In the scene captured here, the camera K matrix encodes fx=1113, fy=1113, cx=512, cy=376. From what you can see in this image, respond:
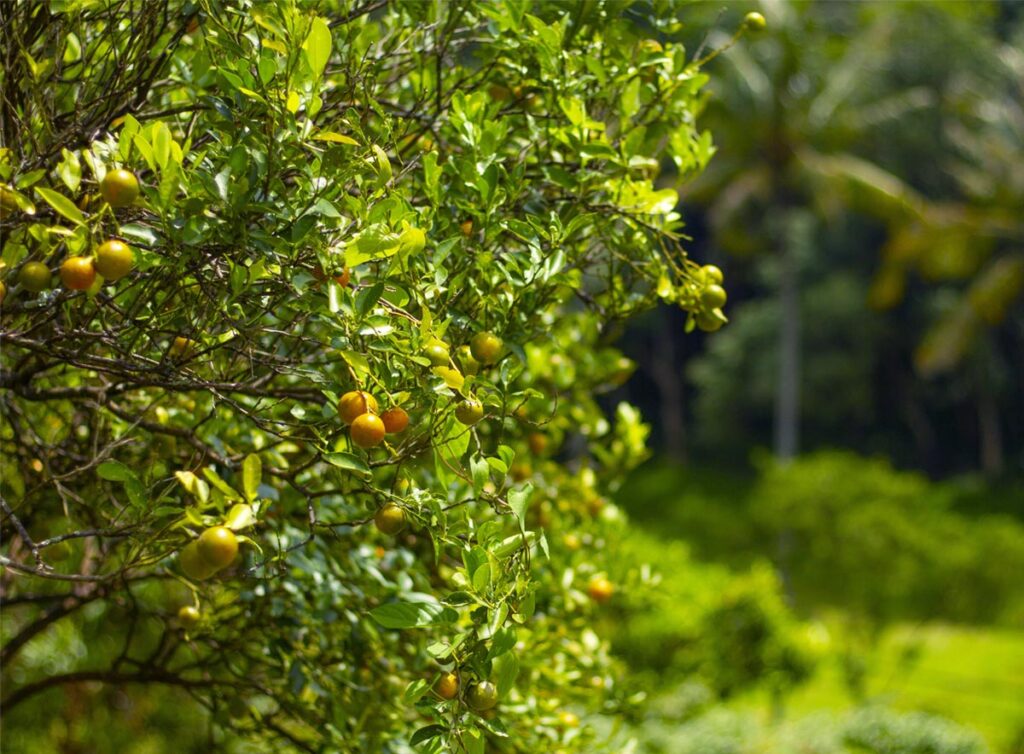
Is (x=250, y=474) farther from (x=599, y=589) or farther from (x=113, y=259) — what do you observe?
(x=599, y=589)

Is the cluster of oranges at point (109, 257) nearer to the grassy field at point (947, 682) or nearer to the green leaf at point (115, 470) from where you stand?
the green leaf at point (115, 470)

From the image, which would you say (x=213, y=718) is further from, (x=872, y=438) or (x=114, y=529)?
(x=872, y=438)

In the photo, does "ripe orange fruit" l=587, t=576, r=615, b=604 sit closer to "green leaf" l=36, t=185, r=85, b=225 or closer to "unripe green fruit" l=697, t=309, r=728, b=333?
"unripe green fruit" l=697, t=309, r=728, b=333

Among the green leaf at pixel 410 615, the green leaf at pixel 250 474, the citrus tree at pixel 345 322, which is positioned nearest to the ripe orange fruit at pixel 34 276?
the citrus tree at pixel 345 322

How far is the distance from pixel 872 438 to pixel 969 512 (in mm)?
7364

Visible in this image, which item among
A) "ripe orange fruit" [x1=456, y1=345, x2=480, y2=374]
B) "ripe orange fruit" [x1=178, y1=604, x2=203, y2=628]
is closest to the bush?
"ripe orange fruit" [x1=178, y1=604, x2=203, y2=628]

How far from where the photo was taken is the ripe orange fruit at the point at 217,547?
4.55 ft

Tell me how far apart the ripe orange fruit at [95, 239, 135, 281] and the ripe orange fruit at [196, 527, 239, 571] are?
37cm

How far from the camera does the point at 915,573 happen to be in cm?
1149

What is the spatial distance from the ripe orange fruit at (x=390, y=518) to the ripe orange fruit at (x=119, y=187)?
21.5 inches

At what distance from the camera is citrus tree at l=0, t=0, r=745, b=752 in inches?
60.4

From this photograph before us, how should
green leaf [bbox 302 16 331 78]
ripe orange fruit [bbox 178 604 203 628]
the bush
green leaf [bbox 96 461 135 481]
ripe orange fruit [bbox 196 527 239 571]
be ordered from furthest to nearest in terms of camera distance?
the bush < ripe orange fruit [bbox 178 604 203 628] < green leaf [bbox 96 461 135 481] < green leaf [bbox 302 16 331 78] < ripe orange fruit [bbox 196 527 239 571]

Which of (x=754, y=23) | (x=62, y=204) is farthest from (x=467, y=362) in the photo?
(x=754, y=23)

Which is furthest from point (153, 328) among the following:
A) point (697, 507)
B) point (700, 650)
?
point (697, 507)
